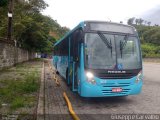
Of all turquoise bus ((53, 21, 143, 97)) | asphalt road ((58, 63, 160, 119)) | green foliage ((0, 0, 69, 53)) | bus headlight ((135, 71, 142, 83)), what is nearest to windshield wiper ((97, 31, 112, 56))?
turquoise bus ((53, 21, 143, 97))

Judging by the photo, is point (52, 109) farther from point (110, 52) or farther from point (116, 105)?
point (110, 52)

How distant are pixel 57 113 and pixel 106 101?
107 inches

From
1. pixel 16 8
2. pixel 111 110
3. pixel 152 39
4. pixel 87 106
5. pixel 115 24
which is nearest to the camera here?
pixel 111 110

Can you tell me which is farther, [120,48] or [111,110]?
[120,48]

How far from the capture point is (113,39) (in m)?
9.23

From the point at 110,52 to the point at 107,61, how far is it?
0.35 m

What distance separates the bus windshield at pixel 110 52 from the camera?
8.95m

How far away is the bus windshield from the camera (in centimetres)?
895

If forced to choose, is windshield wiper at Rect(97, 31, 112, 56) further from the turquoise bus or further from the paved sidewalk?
the paved sidewalk

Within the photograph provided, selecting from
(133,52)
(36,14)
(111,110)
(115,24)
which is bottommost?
(111,110)

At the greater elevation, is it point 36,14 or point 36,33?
point 36,14

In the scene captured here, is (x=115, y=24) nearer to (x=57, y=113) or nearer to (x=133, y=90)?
(x=133, y=90)

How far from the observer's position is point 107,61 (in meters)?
8.98

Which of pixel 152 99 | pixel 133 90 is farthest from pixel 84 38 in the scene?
pixel 152 99
